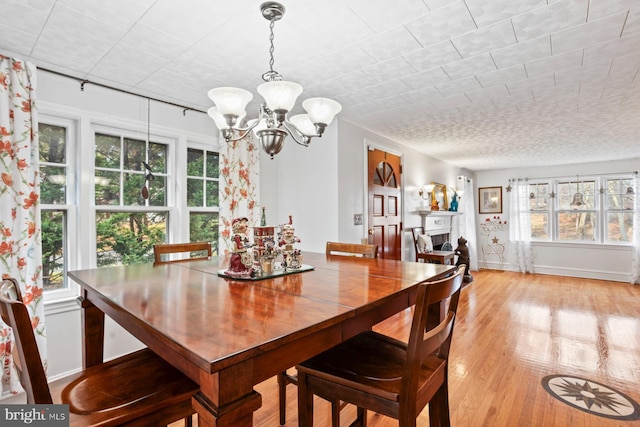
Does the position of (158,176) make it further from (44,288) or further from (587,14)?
(587,14)

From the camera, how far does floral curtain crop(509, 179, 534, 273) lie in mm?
6699

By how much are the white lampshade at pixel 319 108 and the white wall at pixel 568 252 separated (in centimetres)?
661

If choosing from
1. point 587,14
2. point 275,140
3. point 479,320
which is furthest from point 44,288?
point 479,320

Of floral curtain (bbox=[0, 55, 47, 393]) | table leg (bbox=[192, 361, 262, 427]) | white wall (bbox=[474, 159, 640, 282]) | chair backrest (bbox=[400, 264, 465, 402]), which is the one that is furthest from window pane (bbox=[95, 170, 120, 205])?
white wall (bbox=[474, 159, 640, 282])

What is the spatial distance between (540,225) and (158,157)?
718 cm

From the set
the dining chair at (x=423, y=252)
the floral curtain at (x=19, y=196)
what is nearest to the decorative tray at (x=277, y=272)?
the floral curtain at (x=19, y=196)

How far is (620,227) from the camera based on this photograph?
595cm

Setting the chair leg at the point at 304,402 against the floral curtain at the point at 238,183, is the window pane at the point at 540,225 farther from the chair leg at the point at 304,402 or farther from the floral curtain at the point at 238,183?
Answer: the chair leg at the point at 304,402

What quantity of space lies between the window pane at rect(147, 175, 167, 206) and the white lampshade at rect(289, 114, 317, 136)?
5.71 ft

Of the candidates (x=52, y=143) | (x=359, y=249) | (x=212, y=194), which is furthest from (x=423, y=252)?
(x=52, y=143)

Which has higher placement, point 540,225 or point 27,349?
point 540,225

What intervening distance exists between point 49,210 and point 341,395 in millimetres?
2535

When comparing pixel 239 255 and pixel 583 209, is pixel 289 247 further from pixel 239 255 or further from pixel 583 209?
pixel 583 209

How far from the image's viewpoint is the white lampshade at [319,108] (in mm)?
1694
